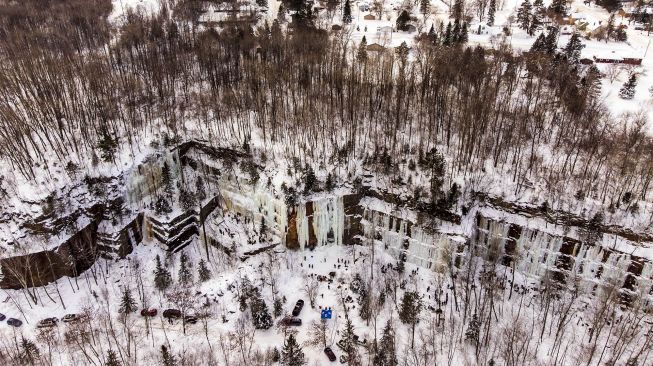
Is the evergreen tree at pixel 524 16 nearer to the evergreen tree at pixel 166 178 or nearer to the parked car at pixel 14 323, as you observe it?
the evergreen tree at pixel 166 178

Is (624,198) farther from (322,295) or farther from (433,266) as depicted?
(322,295)

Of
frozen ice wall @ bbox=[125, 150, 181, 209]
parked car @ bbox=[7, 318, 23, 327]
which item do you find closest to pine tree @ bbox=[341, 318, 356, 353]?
frozen ice wall @ bbox=[125, 150, 181, 209]

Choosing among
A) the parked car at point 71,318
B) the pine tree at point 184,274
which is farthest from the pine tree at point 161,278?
the parked car at point 71,318

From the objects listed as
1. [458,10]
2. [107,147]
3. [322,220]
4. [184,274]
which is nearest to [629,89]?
[458,10]

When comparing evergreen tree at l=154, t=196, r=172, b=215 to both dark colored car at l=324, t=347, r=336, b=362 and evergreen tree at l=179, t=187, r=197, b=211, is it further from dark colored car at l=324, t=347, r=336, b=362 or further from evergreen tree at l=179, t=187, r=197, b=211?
dark colored car at l=324, t=347, r=336, b=362

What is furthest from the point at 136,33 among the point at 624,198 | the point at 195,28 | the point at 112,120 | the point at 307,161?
the point at 624,198

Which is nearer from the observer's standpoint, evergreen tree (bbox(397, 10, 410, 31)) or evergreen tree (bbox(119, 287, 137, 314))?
evergreen tree (bbox(119, 287, 137, 314))
